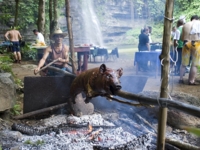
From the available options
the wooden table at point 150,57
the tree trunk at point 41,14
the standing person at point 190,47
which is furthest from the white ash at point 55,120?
the tree trunk at point 41,14

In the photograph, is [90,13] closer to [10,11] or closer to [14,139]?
[10,11]

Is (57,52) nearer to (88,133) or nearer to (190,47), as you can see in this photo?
(88,133)

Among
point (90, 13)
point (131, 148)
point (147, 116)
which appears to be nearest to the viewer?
point (131, 148)

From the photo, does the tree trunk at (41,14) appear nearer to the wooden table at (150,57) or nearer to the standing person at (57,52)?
the wooden table at (150,57)

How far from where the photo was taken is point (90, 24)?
29.4 m

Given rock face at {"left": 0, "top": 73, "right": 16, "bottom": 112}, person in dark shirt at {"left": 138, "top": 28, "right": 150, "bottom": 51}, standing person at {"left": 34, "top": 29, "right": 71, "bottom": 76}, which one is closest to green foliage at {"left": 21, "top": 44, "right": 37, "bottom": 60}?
person in dark shirt at {"left": 138, "top": 28, "right": 150, "bottom": 51}

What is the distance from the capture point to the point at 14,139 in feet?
12.3

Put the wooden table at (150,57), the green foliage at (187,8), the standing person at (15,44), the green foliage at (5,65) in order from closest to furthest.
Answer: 1. the green foliage at (5,65)
2. the wooden table at (150,57)
3. the standing person at (15,44)
4. the green foliage at (187,8)

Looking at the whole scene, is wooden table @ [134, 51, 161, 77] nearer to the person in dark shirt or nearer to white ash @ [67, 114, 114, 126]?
the person in dark shirt

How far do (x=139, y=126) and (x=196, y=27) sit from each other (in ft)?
13.8

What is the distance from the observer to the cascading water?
92.6 feet

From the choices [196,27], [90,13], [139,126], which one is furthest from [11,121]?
[90,13]

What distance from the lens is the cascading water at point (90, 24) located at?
28.2 meters

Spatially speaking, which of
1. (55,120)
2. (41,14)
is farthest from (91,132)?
(41,14)
